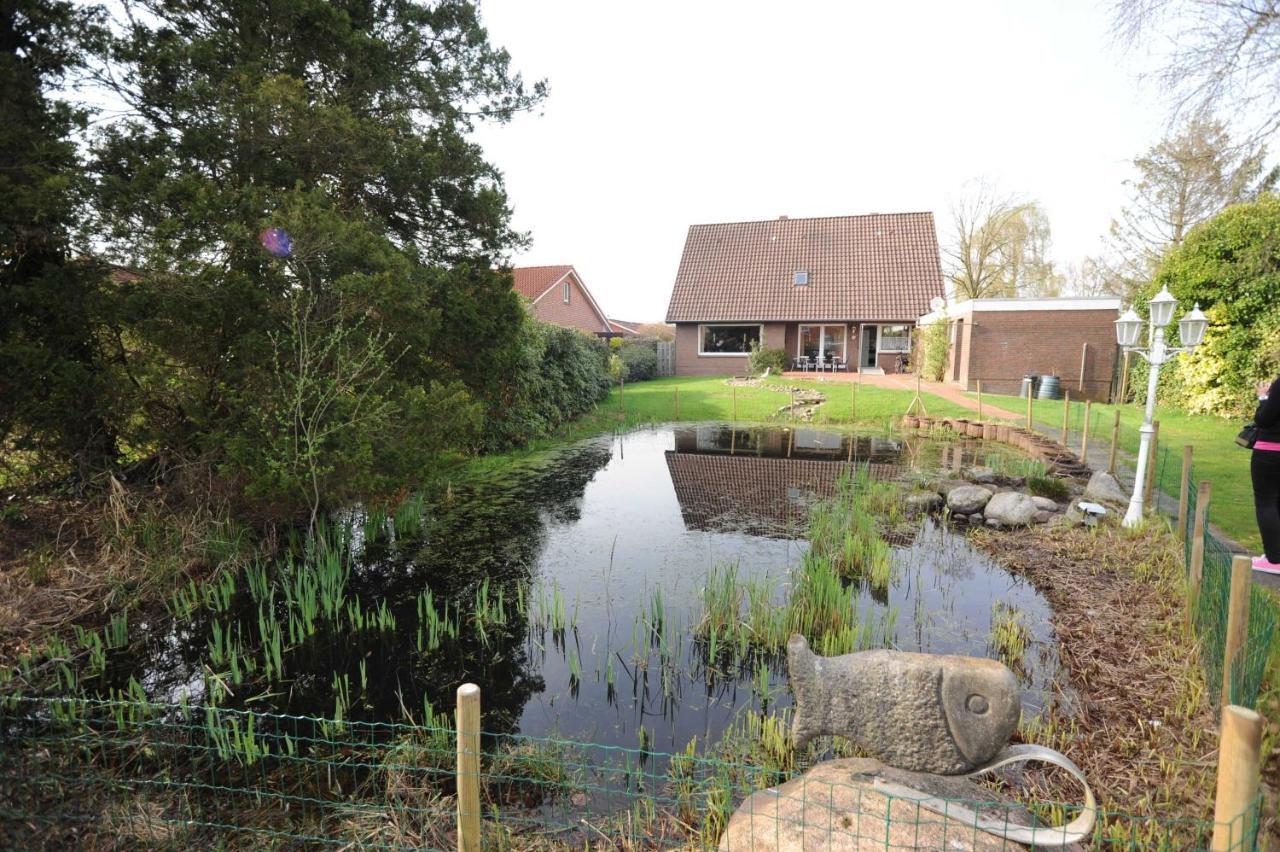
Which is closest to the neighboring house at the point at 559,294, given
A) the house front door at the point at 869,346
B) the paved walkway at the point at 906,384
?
the paved walkway at the point at 906,384

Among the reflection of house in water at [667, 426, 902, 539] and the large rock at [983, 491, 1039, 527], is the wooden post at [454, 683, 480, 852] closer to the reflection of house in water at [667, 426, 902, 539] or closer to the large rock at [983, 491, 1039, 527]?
the reflection of house in water at [667, 426, 902, 539]

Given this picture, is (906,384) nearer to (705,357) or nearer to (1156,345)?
(705,357)

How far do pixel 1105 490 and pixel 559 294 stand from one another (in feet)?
78.9

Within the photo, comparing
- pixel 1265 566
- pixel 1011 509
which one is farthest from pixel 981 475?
pixel 1265 566

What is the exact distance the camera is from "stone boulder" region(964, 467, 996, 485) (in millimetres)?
9414

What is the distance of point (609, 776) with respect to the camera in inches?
136

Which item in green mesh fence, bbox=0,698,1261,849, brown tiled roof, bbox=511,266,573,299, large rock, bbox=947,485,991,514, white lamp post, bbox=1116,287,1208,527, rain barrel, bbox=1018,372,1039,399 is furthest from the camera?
brown tiled roof, bbox=511,266,573,299

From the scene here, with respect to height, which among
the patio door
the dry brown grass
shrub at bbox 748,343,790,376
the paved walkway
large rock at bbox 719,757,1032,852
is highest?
the patio door

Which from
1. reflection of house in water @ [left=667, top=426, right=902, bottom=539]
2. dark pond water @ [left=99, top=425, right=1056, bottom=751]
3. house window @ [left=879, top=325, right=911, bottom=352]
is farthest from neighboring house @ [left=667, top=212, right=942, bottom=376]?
dark pond water @ [left=99, top=425, right=1056, bottom=751]

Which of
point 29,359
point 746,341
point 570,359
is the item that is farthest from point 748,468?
point 746,341

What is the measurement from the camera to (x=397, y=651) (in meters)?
4.86

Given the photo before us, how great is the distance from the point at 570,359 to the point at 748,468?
6.03 metres

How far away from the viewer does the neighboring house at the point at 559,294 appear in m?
28.0

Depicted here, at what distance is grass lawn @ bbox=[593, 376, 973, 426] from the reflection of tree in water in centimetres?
938
